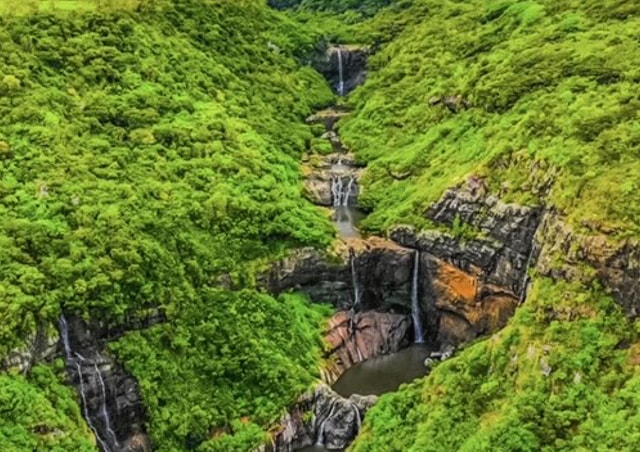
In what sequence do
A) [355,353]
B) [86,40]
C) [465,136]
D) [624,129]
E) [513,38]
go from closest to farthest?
[624,129]
[355,353]
[465,136]
[86,40]
[513,38]

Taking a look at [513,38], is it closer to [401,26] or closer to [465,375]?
[401,26]

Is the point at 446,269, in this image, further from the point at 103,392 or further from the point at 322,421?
the point at 103,392

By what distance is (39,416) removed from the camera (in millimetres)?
37594

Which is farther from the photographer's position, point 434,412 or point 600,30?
point 600,30

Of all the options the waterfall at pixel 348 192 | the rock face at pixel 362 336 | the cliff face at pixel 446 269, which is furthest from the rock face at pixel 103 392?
the waterfall at pixel 348 192

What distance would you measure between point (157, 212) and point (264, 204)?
24.5 feet

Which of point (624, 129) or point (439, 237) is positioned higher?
point (624, 129)

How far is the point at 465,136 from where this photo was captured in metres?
59.7

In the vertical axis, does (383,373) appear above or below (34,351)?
below

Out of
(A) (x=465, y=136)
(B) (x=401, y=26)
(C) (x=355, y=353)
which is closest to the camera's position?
(C) (x=355, y=353)

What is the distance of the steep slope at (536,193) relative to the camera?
119ft

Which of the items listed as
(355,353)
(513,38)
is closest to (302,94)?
(513,38)

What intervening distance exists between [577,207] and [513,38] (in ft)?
99.3

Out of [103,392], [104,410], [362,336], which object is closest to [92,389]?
[103,392]
